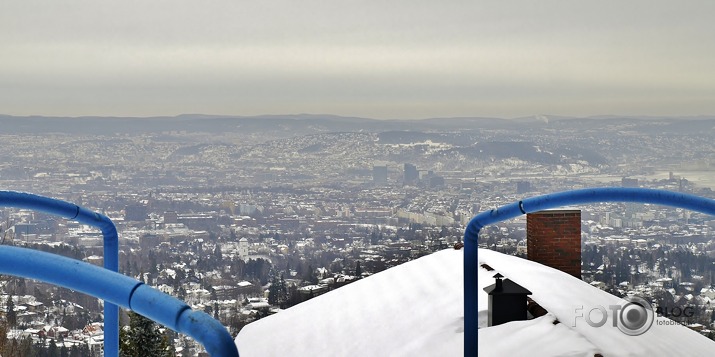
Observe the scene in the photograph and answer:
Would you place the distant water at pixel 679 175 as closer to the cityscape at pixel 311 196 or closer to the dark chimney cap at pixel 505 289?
the cityscape at pixel 311 196

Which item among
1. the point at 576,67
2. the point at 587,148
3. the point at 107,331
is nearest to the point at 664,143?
the point at 587,148

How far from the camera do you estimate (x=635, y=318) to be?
5.44m

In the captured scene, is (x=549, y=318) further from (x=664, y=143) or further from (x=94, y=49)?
(x=94, y=49)

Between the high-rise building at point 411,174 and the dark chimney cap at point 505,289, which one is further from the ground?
the dark chimney cap at point 505,289

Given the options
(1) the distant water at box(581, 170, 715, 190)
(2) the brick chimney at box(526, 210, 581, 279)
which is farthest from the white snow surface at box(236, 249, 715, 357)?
(1) the distant water at box(581, 170, 715, 190)

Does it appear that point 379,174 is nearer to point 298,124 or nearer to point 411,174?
point 411,174

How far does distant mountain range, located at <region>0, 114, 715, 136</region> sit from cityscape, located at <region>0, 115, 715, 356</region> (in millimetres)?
145

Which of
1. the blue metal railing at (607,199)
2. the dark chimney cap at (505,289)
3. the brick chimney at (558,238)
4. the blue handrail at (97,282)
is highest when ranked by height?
the blue handrail at (97,282)

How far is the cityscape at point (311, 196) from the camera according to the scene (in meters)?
16.4

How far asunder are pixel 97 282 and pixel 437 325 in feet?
14.8

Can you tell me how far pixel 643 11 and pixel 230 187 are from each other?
101ft

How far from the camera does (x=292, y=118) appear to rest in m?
44.3

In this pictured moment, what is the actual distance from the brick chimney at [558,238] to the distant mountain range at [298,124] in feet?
96.9

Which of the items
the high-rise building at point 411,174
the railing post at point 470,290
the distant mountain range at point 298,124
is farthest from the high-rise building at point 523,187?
the railing post at point 470,290
